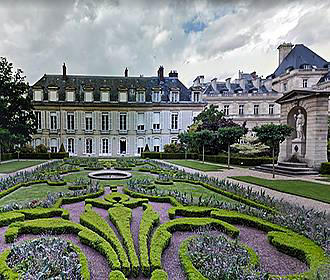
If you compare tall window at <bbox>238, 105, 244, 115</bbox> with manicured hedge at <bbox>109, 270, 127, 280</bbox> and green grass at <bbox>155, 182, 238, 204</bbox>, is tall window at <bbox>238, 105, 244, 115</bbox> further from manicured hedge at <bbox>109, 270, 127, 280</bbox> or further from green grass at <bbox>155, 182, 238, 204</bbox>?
manicured hedge at <bbox>109, 270, 127, 280</bbox>

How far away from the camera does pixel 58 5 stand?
8.47 metres

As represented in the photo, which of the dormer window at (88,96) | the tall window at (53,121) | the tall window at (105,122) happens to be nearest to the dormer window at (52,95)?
the tall window at (53,121)

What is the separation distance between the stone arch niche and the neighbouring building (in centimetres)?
1695

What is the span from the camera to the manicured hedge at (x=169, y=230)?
11.4 feet

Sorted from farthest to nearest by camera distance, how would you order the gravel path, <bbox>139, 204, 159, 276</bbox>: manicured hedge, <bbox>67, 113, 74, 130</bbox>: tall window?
<bbox>67, 113, 74, 130</bbox>: tall window < the gravel path < <bbox>139, 204, 159, 276</bbox>: manicured hedge

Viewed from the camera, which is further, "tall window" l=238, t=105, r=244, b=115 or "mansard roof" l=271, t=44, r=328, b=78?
"tall window" l=238, t=105, r=244, b=115

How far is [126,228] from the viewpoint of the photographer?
436 centimetres

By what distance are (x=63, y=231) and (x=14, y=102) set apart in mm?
27130

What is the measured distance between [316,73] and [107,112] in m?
35.1

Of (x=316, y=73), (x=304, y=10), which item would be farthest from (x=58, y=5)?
(x=316, y=73)

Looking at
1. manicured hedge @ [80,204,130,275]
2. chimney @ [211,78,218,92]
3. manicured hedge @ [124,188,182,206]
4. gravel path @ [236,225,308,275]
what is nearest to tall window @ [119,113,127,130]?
chimney @ [211,78,218,92]

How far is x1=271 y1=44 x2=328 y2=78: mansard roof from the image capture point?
38.4 meters

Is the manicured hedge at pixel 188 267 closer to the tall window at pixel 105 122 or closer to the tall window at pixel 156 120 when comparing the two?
the tall window at pixel 156 120

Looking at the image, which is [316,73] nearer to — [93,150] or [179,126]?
[179,126]
